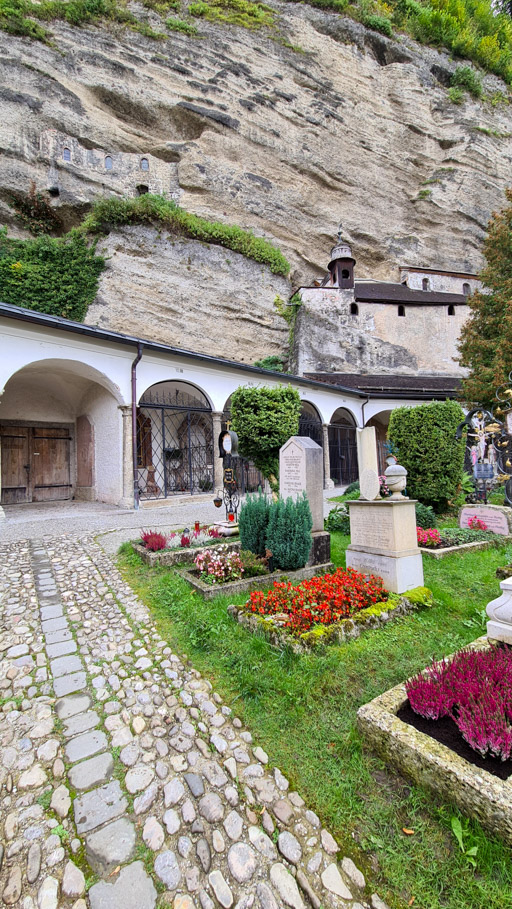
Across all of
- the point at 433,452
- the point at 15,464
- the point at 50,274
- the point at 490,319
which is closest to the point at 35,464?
the point at 15,464

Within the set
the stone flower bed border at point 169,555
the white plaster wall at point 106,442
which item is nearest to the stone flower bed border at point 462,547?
the stone flower bed border at point 169,555

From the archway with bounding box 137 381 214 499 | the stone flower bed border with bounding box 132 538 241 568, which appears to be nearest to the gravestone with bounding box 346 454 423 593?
the stone flower bed border with bounding box 132 538 241 568

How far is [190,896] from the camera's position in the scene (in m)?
1.47

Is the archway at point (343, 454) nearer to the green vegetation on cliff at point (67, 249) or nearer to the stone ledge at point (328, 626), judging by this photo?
the green vegetation on cliff at point (67, 249)

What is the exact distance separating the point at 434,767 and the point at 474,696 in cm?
45

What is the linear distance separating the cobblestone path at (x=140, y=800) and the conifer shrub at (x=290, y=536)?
2086 mm

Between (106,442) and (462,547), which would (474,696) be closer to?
(462,547)

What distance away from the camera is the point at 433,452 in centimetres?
840

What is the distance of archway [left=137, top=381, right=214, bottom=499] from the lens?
16.2 metres

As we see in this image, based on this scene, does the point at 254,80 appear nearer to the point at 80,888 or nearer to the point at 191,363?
the point at 191,363

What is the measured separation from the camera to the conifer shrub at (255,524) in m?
5.40

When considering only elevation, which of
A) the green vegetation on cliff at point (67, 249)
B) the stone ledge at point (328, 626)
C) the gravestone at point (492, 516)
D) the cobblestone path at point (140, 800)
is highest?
the green vegetation on cliff at point (67, 249)

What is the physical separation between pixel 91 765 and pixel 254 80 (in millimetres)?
36099

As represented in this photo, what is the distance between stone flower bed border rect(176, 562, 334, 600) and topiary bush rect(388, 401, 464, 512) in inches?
166
